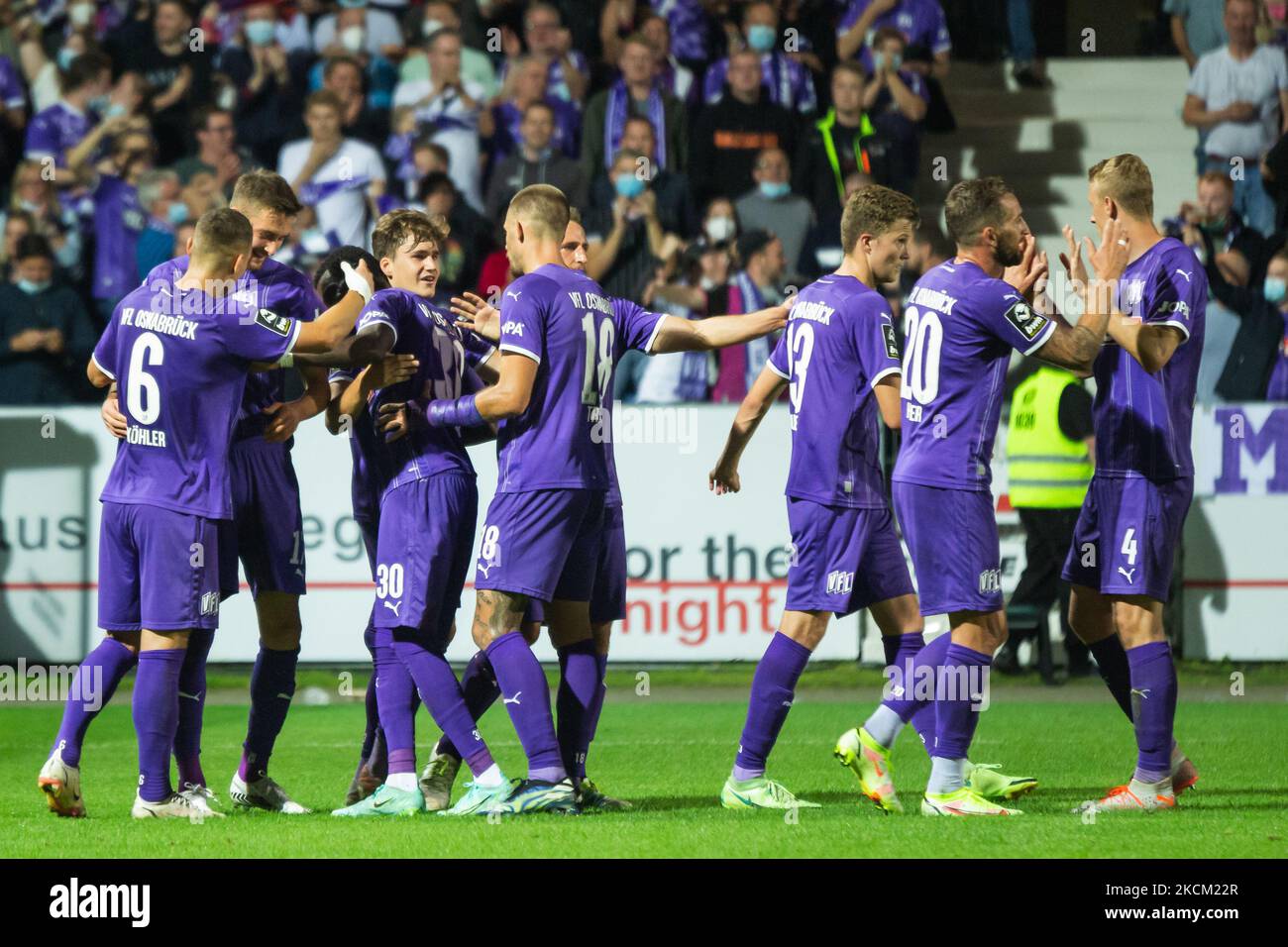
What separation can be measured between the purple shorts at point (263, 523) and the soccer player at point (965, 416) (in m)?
2.38

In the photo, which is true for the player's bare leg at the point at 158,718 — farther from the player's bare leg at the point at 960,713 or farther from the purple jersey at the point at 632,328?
the player's bare leg at the point at 960,713

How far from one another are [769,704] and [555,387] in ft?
4.67

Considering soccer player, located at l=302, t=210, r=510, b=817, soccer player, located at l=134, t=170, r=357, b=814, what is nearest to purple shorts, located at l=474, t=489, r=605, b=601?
soccer player, located at l=302, t=210, r=510, b=817

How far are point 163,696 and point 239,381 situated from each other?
118cm

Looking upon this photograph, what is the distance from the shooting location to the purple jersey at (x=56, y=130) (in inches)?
611

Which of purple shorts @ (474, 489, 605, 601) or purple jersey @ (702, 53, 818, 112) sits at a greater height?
purple jersey @ (702, 53, 818, 112)

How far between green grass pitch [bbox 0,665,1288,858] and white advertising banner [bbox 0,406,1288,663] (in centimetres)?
27

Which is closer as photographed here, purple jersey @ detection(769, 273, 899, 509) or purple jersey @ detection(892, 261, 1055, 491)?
purple jersey @ detection(892, 261, 1055, 491)

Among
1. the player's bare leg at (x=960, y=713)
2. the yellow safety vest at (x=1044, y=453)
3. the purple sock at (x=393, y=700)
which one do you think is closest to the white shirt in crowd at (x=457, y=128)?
the yellow safety vest at (x=1044, y=453)

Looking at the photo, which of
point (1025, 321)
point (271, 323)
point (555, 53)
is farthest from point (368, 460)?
point (555, 53)

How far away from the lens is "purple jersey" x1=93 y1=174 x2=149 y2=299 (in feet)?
47.8

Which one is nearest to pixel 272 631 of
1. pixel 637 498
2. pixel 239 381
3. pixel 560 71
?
pixel 239 381

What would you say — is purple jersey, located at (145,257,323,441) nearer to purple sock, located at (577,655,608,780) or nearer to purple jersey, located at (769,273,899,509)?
purple sock, located at (577,655,608,780)

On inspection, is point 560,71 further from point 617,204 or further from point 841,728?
point 841,728
